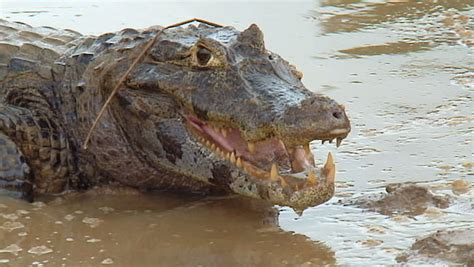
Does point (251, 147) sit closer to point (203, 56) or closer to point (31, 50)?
point (203, 56)

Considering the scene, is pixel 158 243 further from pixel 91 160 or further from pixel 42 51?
pixel 42 51

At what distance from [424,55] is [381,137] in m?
1.95

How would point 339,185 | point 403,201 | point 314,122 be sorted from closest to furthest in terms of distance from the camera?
point 314,122 < point 403,201 < point 339,185

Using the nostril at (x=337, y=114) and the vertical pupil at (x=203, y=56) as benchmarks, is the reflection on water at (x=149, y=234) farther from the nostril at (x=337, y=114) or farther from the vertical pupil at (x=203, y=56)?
the vertical pupil at (x=203, y=56)

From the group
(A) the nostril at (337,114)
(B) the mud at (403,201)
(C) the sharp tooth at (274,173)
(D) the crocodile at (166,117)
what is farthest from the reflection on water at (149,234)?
(A) the nostril at (337,114)

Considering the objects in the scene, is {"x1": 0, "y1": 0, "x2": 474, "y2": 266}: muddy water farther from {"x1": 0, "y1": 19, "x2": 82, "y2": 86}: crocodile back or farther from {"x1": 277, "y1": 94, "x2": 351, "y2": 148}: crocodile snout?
{"x1": 0, "y1": 19, "x2": 82, "y2": 86}: crocodile back

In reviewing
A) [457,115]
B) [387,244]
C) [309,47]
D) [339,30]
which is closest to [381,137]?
[457,115]

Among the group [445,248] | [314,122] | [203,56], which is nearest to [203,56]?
[203,56]

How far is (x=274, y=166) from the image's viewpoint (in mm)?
4676

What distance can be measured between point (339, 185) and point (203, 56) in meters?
0.90

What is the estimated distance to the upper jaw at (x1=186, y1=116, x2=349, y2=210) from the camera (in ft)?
15.0

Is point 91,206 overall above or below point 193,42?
below

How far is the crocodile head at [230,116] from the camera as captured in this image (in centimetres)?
459

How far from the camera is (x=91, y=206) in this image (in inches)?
206
